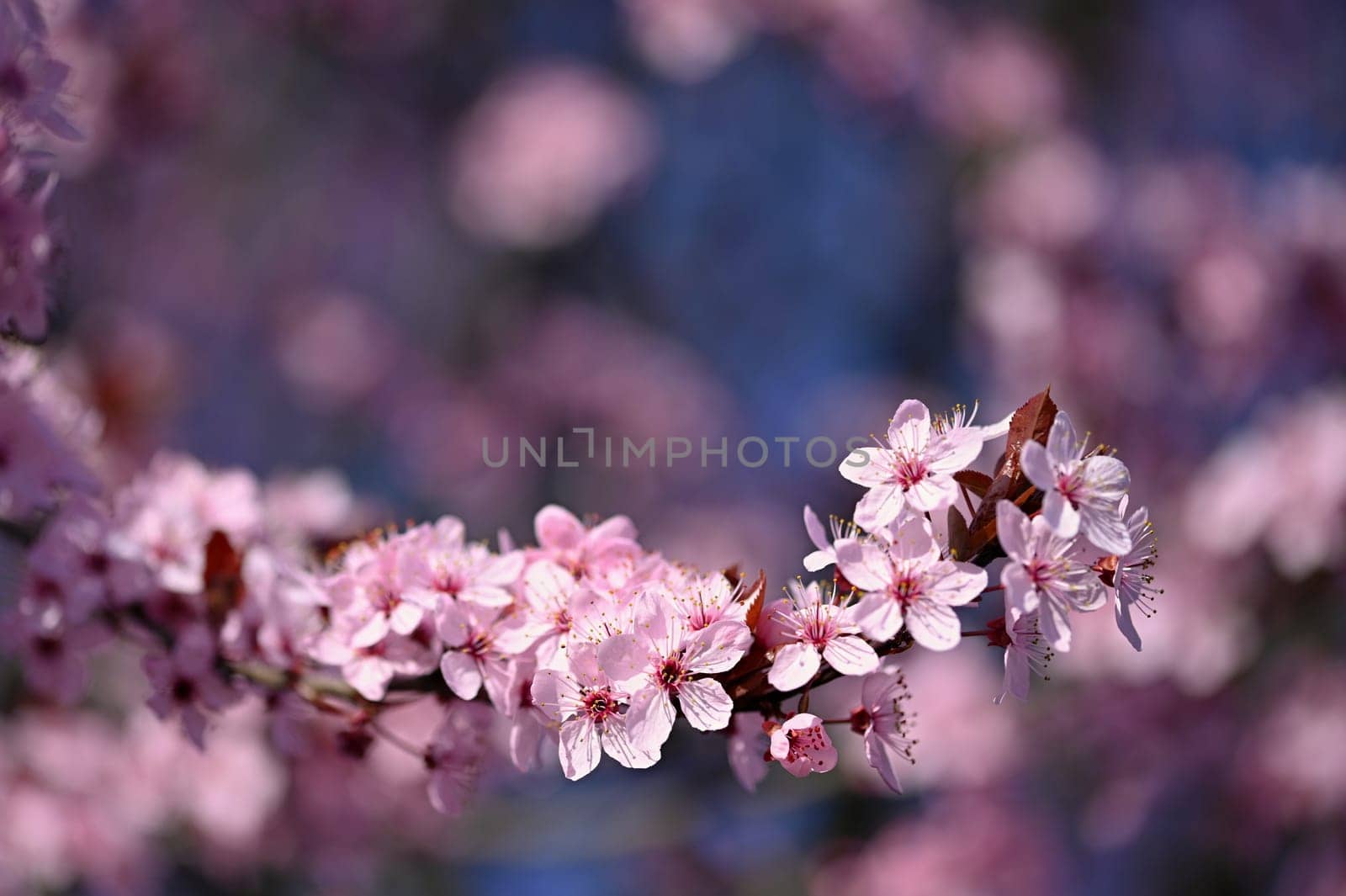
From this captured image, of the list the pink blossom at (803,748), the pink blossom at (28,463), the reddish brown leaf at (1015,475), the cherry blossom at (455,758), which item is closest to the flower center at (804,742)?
the pink blossom at (803,748)

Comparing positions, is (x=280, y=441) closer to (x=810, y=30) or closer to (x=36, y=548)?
(x=810, y=30)

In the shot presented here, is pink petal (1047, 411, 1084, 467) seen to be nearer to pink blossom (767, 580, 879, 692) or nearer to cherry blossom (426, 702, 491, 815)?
pink blossom (767, 580, 879, 692)

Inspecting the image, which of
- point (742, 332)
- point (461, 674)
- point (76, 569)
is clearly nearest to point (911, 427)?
point (461, 674)

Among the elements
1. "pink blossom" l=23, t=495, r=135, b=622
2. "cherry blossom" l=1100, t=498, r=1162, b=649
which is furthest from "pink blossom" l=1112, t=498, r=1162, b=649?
"pink blossom" l=23, t=495, r=135, b=622

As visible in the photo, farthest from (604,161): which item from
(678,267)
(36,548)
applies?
(36,548)

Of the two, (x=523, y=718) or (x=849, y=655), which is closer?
(x=849, y=655)

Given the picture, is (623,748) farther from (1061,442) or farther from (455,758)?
(1061,442)
